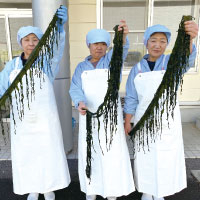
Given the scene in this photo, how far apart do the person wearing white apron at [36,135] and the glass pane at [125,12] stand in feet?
8.87

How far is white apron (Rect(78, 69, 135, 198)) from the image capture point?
168 centimetres

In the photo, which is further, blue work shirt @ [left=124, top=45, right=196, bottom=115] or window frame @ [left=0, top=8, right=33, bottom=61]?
window frame @ [left=0, top=8, right=33, bottom=61]

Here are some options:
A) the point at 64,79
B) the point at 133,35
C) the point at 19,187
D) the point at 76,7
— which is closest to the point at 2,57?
the point at 76,7

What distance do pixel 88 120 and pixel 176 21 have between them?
3.69 metres

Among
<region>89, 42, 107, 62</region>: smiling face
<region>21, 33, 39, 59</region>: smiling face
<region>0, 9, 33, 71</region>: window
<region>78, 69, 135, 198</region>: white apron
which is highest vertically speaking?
<region>0, 9, 33, 71</region>: window

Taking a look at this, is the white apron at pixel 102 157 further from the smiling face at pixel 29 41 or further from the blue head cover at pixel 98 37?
the smiling face at pixel 29 41

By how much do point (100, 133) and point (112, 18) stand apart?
3.07 m

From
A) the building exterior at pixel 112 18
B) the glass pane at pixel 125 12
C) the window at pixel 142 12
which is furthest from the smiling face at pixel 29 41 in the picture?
the glass pane at pixel 125 12

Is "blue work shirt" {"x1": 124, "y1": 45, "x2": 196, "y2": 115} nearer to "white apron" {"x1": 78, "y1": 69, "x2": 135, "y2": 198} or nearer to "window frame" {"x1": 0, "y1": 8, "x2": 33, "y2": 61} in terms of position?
"white apron" {"x1": 78, "y1": 69, "x2": 135, "y2": 198}

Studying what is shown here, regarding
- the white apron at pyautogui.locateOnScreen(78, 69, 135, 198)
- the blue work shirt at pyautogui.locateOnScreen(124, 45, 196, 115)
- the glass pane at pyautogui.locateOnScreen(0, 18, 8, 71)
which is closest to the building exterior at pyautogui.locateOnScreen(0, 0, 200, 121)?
the glass pane at pyautogui.locateOnScreen(0, 18, 8, 71)

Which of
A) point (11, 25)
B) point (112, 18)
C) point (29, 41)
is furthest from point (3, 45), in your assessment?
point (29, 41)

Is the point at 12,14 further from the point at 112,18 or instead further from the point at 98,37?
the point at 98,37

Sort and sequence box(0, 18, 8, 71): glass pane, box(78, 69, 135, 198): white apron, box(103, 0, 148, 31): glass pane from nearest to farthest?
box(78, 69, 135, 198): white apron < box(103, 0, 148, 31): glass pane < box(0, 18, 8, 71): glass pane

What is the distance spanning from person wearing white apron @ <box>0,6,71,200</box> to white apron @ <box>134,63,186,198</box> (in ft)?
2.50
